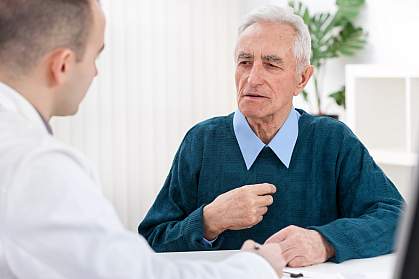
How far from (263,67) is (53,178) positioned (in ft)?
4.64

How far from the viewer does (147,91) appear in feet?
14.3

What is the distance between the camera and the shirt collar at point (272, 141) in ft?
7.67

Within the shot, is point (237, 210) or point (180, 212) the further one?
point (180, 212)

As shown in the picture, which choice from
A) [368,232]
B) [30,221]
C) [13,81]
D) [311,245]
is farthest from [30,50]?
[368,232]

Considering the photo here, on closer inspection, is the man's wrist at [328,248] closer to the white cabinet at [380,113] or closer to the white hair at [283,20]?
the white hair at [283,20]

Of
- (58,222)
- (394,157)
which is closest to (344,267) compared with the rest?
(58,222)

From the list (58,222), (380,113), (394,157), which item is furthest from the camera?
(380,113)

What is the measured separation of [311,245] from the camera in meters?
1.97

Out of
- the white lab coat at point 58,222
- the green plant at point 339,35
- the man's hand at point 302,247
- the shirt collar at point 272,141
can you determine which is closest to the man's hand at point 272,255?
the white lab coat at point 58,222

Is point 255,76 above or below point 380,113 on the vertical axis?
above

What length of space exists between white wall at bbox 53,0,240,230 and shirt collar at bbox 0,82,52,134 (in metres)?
2.89

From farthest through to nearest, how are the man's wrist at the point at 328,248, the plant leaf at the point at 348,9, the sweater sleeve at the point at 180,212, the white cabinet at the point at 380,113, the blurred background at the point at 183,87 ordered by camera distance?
the plant leaf at the point at 348,9, the blurred background at the point at 183,87, the white cabinet at the point at 380,113, the sweater sleeve at the point at 180,212, the man's wrist at the point at 328,248

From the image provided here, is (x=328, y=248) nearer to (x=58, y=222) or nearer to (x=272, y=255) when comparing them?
(x=272, y=255)

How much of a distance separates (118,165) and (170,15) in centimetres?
87
